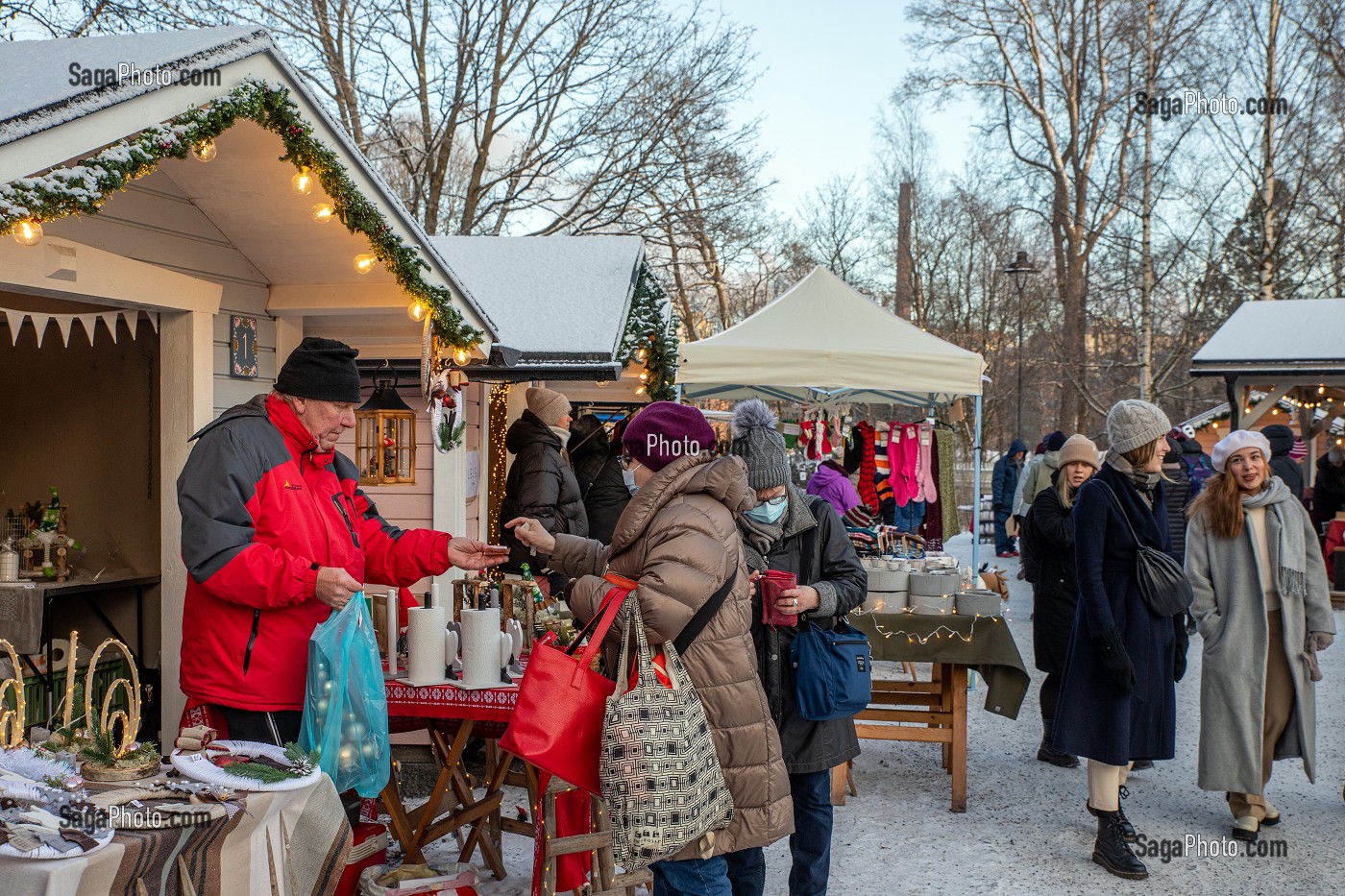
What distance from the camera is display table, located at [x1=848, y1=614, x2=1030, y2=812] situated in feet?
17.3

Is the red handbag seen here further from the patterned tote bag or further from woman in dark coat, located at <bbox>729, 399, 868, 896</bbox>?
woman in dark coat, located at <bbox>729, 399, 868, 896</bbox>

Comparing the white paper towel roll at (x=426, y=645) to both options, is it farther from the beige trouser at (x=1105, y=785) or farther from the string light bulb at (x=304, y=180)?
the beige trouser at (x=1105, y=785)

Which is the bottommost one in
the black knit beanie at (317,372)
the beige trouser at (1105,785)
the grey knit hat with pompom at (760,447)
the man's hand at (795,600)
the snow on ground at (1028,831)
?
the snow on ground at (1028,831)

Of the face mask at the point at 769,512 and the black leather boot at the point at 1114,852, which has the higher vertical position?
the face mask at the point at 769,512

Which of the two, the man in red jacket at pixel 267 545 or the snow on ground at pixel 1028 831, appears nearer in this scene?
the man in red jacket at pixel 267 545

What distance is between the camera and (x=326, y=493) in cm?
343

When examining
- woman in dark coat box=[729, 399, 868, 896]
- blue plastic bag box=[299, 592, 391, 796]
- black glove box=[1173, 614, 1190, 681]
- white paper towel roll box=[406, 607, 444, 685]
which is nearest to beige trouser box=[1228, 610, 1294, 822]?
black glove box=[1173, 614, 1190, 681]

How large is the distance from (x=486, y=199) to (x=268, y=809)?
1910 centimetres

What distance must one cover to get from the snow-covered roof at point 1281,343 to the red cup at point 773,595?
1173 cm

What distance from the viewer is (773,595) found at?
3471 mm

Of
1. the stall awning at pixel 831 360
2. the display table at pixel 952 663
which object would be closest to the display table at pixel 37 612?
the display table at pixel 952 663

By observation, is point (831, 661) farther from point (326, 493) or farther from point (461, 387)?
point (461, 387)

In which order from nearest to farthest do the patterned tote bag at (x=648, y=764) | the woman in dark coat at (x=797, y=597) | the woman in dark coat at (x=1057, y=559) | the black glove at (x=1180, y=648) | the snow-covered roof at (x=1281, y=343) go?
the patterned tote bag at (x=648, y=764), the woman in dark coat at (x=797, y=597), the black glove at (x=1180, y=648), the woman in dark coat at (x=1057, y=559), the snow-covered roof at (x=1281, y=343)

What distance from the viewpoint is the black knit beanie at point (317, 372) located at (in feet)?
10.6
